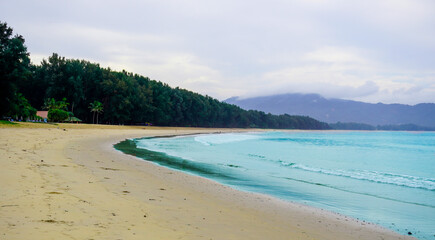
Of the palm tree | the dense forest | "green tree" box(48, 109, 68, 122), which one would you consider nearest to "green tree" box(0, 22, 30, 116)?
the dense forest

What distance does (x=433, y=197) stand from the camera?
427 inches

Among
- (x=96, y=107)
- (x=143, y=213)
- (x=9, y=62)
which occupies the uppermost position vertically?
(x=9, y=62)

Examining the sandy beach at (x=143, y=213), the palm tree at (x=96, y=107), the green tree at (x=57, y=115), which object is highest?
the palm tree at (x=96, y=107)

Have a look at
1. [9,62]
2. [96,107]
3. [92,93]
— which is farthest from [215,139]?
[92,93]

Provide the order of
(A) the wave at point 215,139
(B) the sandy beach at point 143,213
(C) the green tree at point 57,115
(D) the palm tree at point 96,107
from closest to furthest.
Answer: (B) the sandy beach at point 143,213 < (A) the wave at point 215,139 < (C) the green tree at point 57,115 < (D) the palm tree at point 96,107

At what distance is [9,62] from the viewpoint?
38.2 meters

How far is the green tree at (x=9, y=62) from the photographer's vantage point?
1489 inches

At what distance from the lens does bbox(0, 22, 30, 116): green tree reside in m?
37.8

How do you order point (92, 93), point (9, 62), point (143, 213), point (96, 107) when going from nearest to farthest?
point (143, 213), point (9, 62), point (96, 107), point (92, 93)

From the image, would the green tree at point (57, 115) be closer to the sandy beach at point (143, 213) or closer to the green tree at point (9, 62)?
the green tree at point (9, 62)

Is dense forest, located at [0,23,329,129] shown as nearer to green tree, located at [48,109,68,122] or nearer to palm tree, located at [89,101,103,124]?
palm tree, located at [89,101,103,124]

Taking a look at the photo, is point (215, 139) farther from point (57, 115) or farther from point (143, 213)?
point (143, 213)

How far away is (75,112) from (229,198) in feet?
247

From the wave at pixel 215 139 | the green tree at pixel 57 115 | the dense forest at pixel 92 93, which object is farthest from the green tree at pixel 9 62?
the wave at pixel 215 139
